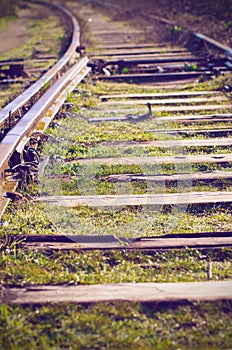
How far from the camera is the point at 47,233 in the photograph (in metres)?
2.86

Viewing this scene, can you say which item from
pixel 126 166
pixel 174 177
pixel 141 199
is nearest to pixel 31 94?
pixel 126 166

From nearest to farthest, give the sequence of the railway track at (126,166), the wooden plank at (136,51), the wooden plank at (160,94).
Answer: the railway track at (126,166)
the wooden plank at (160,94)
the wooden plank at (136,51)

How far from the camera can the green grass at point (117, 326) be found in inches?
78.0

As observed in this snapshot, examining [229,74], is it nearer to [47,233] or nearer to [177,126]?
[177,126]

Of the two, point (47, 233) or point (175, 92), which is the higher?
point (47, 233)

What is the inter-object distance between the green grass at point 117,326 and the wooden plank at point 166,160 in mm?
1817

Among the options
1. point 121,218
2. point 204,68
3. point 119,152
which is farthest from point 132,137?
point 204,68

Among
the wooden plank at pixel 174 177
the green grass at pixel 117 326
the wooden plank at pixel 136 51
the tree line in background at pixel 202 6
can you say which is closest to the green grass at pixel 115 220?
the wooden plank at pixel 174 177

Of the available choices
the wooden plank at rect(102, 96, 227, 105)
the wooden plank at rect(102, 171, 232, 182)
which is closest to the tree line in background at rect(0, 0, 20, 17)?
the wooden plank at rect(102, 96, 227, 105)

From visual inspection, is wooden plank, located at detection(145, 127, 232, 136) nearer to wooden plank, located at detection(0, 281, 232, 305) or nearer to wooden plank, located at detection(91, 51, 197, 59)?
wooden plank, located at detection(0, 281, 232, 305)

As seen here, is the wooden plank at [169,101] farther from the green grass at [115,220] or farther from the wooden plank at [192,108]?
the green grass at [115,220]

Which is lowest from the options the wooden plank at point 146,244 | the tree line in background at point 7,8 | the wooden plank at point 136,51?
the tree line in background at point 7,8

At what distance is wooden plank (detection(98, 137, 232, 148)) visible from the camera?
4.31 metres

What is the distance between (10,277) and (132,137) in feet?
7.89
